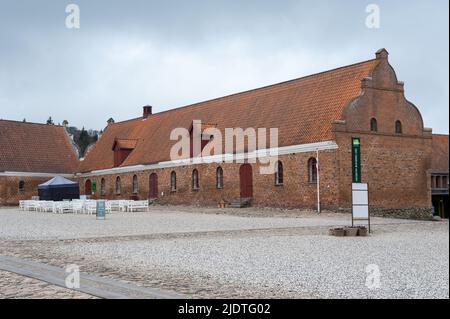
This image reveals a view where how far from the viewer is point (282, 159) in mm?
32688

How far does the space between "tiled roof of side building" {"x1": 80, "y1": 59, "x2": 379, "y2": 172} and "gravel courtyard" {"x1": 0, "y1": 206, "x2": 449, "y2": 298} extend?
545 inches

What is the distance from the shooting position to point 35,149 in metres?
53.5

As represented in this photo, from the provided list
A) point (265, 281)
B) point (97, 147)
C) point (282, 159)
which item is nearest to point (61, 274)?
point (265, 281)

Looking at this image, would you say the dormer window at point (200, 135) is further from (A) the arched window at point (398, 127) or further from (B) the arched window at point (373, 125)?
(A) the arched window at point (398, 127)

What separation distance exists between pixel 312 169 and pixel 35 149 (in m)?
31.3

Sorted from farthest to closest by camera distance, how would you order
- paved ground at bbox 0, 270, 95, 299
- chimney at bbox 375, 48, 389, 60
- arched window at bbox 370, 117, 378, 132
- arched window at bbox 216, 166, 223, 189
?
arched window at bbox 216, 166, 223, 189 → arched window at bbox 370, 117, 378, 132 → chimney at bbox 375, 48, 389, 60 → paved ground at bbox 0, 270, 95, 299

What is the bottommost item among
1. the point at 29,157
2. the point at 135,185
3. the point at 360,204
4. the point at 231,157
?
the point at 360,204

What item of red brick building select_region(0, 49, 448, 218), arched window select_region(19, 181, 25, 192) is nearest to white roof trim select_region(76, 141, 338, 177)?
red brick building select_region(0, 49, 448, 218)

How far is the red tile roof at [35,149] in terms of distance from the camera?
168 ft

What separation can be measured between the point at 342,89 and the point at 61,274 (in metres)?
25.7

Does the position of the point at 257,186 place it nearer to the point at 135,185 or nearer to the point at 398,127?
the point at 398,127

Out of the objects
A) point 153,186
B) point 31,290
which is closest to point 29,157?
point 153,186

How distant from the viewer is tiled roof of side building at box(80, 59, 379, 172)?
31938 millimetres

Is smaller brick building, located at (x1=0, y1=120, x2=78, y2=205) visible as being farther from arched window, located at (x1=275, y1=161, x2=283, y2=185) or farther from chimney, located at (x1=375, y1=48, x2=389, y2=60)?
chimney, located at (x1=375, y1=48, x2=389, y2=60)
